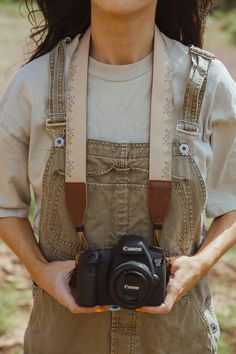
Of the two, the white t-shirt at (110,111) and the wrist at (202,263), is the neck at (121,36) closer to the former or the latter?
the white t-shirt at (110,111)

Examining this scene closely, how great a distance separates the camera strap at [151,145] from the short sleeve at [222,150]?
0.42 ft

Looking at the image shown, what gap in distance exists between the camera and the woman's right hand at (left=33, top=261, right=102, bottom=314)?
78.7 inches

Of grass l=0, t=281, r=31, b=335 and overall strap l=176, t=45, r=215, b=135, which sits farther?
grass l=0, t=281, r=31, b=335

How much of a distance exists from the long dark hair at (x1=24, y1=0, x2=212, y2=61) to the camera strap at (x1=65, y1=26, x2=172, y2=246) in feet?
0.67

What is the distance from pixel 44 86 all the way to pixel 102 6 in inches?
9.4

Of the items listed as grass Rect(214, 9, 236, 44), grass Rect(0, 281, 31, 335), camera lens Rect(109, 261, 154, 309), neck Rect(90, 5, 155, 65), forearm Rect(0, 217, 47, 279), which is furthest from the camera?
grass Rect(214, 9, 236, 44)

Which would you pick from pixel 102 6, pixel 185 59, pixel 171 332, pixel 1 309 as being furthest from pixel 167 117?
pixel 1 309

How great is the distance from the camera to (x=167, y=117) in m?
2.02

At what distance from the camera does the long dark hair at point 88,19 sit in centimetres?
219

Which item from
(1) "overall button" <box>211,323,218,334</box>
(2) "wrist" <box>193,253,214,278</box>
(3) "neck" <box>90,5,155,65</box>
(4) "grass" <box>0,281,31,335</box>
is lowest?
(4) "grass" <box>0,281,31,335</box>

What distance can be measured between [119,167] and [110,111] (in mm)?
142

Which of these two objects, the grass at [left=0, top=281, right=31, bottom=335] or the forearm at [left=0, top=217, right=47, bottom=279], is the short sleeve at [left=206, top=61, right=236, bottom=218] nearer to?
the forearm at [left=0, top=217, right=47, bottom=279]

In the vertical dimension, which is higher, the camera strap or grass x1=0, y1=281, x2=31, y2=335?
the camera strap

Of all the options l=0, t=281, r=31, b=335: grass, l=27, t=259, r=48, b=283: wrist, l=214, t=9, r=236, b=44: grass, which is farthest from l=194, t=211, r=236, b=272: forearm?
l=214, t=9, r=236, b=44: grass
